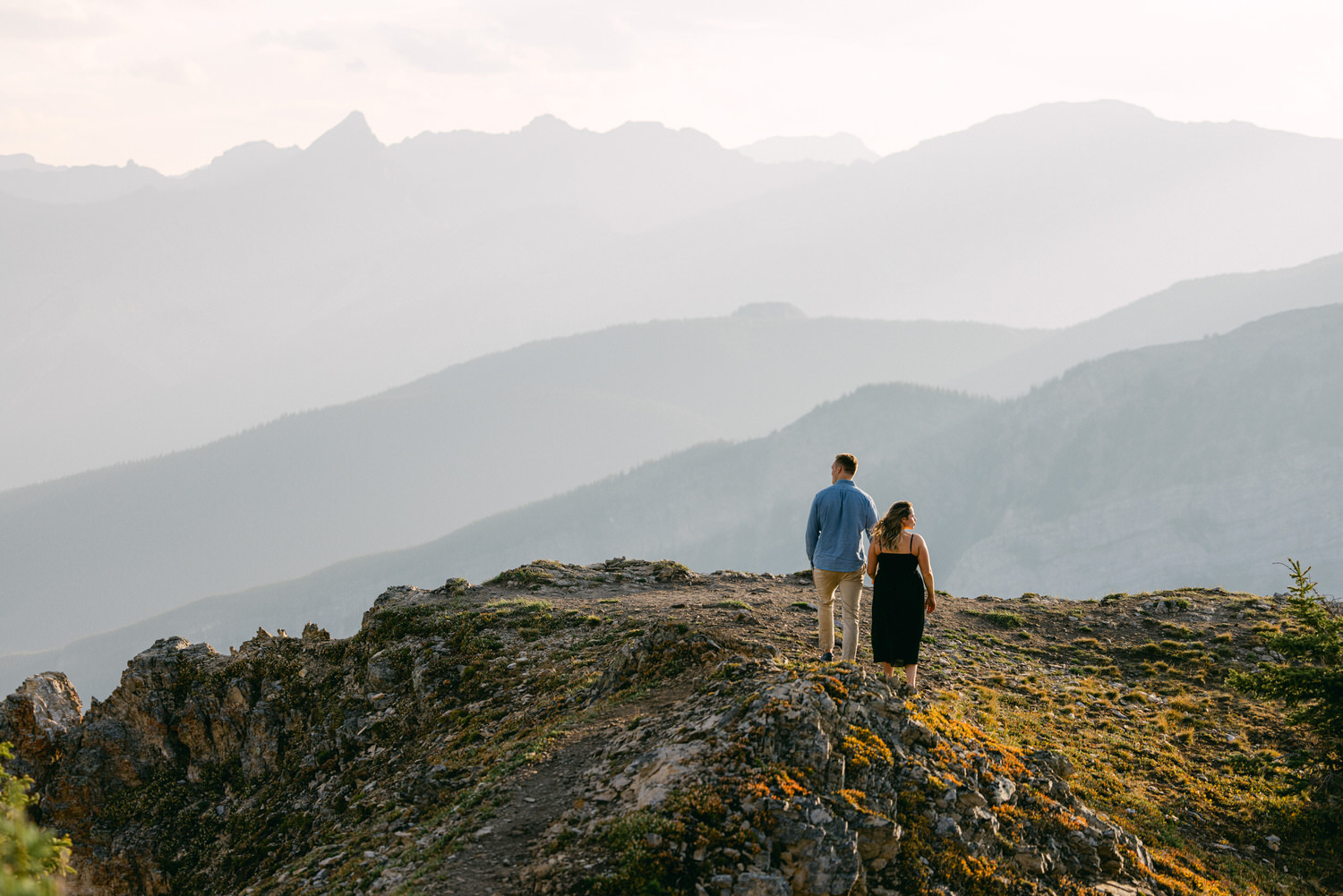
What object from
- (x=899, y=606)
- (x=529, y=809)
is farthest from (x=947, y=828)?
(x=529, y=809)

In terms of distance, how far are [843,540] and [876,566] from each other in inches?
26.5

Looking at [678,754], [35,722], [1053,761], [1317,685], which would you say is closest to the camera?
[678,754]

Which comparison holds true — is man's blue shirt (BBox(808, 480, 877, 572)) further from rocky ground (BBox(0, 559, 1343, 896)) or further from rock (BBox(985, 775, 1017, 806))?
rock (BBox(985, 775, 1017, 806))

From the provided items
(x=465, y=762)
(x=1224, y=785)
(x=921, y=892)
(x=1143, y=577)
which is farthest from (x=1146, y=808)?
(x=1143, y=577)

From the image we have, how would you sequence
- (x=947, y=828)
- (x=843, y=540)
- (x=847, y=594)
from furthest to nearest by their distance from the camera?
(x=847, y=594)
(x=843, y=540)
(x=947, y=828)

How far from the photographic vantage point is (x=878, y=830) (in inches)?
365

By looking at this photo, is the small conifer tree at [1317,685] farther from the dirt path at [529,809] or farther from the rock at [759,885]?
the rock at [759,885]

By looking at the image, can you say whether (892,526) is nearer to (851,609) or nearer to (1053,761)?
(851,609)

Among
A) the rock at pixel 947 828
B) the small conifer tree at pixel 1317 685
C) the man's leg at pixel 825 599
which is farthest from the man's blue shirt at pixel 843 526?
the small conifer tree at pixel 1317 685

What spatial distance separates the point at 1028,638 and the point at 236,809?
22081mm

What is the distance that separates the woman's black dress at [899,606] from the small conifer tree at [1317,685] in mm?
6633

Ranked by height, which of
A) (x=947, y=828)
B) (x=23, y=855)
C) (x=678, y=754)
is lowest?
(x=947, y=828)

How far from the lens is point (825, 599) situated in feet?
45.2

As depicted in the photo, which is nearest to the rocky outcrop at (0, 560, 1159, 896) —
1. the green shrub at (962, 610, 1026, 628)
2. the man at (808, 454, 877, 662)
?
the man at (808, 454, 877, 662)
